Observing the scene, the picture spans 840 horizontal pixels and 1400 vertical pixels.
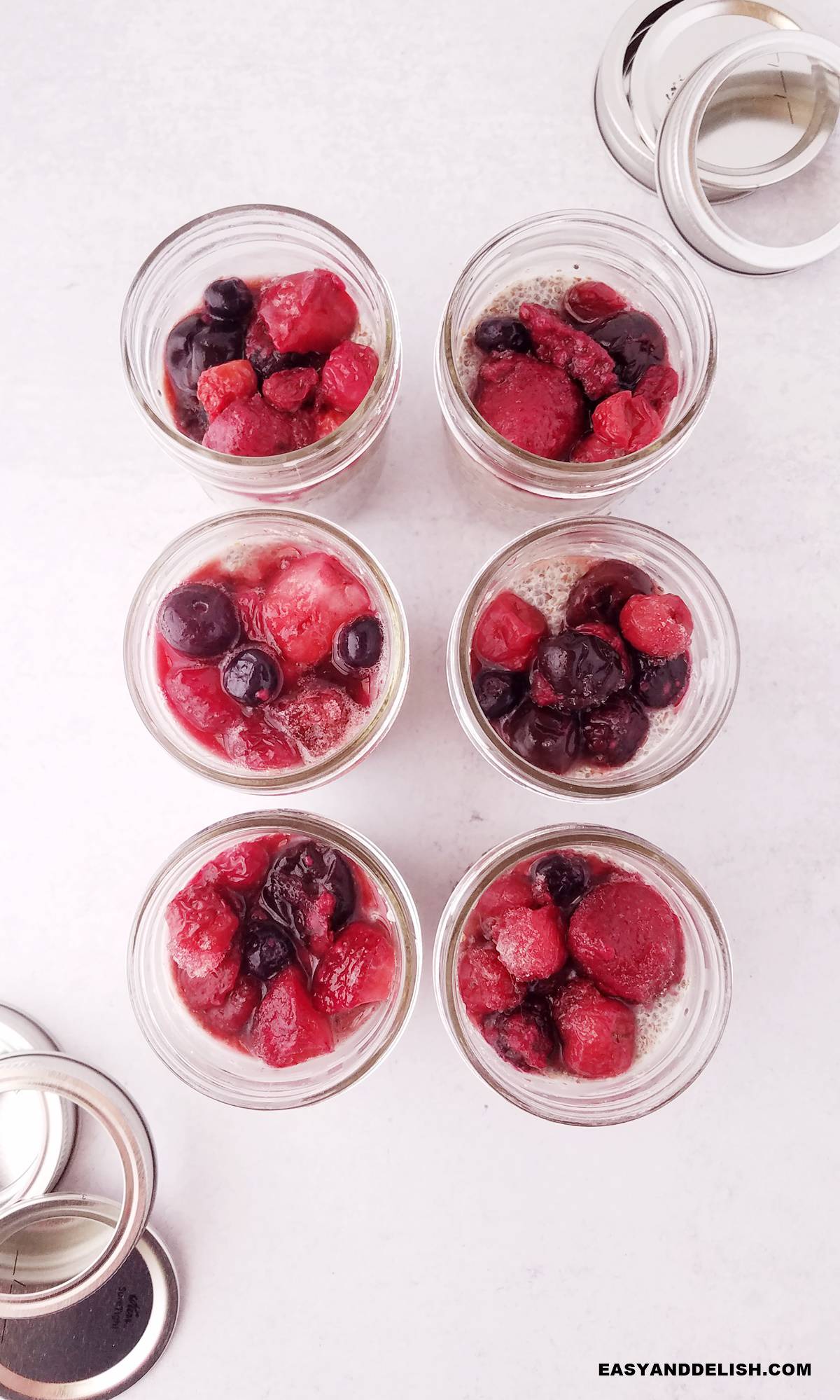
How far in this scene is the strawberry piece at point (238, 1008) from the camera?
3.26ft

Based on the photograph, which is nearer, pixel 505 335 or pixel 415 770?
pixel 505 335

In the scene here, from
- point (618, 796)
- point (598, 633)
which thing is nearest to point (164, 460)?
point (598, 633)

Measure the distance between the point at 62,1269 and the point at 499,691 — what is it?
976 millimetres

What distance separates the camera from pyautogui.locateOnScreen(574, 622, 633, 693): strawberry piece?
94 centimetres

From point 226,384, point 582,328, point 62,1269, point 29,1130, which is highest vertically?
point 582,328

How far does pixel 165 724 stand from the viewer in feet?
3.25

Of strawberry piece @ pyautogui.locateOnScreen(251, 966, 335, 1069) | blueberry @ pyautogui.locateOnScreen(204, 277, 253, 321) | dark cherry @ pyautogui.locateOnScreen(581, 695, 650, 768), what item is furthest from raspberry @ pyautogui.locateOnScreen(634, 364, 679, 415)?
strawberry piece @ pyautogui.locateOnScreen(251, 966, 335, 1069)

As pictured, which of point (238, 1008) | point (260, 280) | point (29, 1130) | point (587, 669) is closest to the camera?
point (587, 669)

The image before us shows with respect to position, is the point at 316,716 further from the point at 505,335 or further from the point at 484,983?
the point at 505,335

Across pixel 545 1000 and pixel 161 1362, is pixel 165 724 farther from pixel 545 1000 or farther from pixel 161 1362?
pixel 161 1362

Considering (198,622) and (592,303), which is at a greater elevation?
(592,303)

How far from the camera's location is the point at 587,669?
2.94ft

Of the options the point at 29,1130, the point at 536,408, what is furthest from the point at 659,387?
the point at 29,1130

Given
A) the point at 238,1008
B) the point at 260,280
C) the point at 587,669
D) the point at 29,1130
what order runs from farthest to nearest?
the point at 29,1130 → the point at 260,280 → the point at 238,1008 → the point at 587,669
